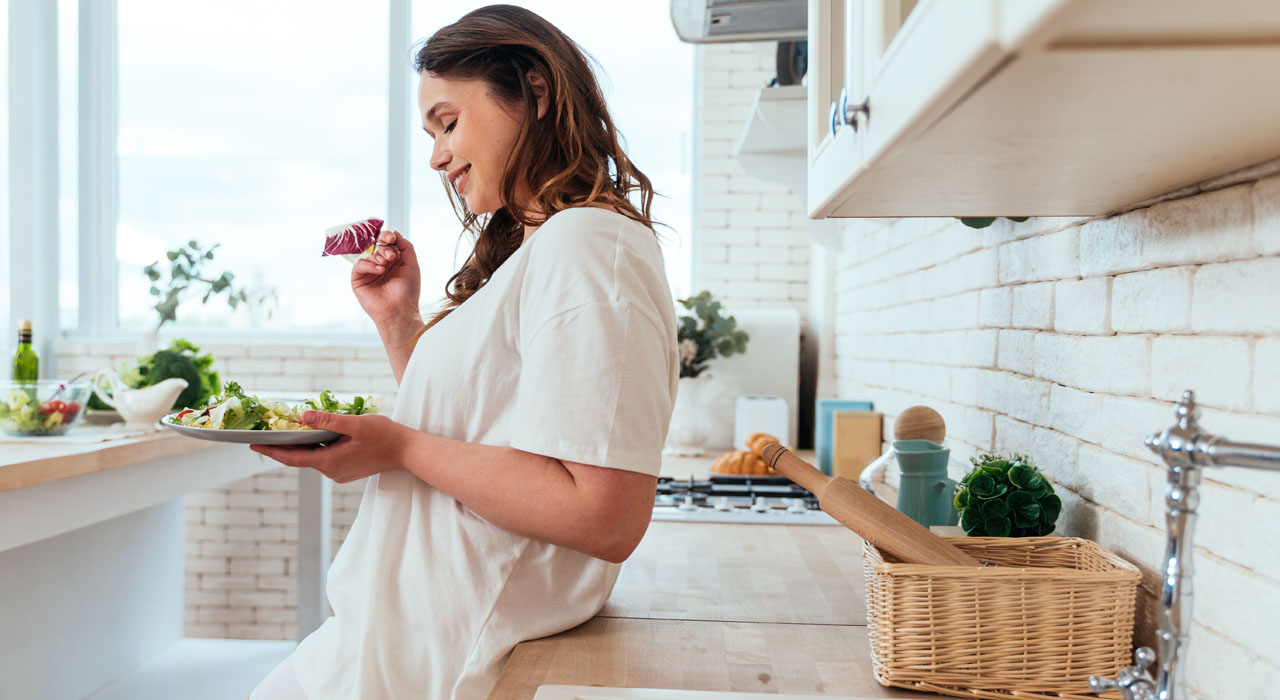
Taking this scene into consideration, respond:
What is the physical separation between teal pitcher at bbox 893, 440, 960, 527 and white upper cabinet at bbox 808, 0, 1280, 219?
0.50 m

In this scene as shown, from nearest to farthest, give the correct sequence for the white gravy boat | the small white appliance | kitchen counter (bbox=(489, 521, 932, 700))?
kitchen counter (bbox=(489, 521, 932, 700)) < the white gravy boat < the small white appliance

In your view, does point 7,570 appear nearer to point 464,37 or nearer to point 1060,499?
point 464,37

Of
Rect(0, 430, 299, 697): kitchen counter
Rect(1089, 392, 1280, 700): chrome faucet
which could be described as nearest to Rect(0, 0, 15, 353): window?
Rect(0, 430, 299, 697): kitchen counter

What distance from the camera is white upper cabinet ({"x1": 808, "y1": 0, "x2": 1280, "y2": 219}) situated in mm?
437

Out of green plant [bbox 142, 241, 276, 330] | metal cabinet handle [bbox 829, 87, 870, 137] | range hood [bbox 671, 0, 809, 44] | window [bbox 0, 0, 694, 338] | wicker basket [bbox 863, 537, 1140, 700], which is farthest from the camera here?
window [bbox 0, 0, 694, 338]

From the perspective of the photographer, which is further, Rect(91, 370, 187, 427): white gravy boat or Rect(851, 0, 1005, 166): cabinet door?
Rect(91, 370, 187, 427): white gravy boat

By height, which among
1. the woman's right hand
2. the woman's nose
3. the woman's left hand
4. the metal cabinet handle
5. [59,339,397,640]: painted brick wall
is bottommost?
[59,339,397,640]: painted brick wall

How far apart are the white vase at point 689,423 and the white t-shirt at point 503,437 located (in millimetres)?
1897

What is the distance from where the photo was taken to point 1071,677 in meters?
0.89

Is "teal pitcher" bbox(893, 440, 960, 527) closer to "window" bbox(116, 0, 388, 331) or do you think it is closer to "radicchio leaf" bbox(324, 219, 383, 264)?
"radicchio leaf" bbox(324, 219, 383, 264)

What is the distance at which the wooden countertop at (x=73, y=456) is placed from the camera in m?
1.74

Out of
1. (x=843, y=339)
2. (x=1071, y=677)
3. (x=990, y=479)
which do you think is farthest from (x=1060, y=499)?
(x=843, y=339)

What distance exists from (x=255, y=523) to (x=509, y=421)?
3214 millimetres

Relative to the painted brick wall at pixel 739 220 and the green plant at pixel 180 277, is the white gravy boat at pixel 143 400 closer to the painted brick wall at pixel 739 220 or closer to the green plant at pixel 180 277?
the green plant at pixel 180 277
